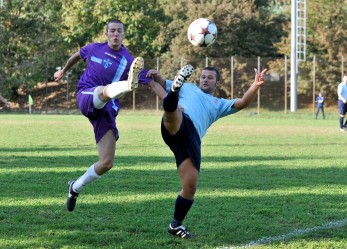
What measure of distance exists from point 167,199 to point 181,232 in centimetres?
224

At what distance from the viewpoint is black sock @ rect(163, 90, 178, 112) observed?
20.1 feet

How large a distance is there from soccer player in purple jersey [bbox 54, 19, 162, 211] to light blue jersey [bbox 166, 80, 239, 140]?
554 mm

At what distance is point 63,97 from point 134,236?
4008 centimetres

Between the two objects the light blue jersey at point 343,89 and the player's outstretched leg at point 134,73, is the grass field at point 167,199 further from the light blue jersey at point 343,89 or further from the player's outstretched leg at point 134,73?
the light blue jersey at point 343,89

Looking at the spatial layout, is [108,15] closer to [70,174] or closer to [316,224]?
[70,174]

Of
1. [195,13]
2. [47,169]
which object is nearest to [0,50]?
[195,13]

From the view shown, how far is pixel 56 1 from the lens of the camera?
5453cm

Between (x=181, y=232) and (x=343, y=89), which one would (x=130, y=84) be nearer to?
(x=181, y=232)

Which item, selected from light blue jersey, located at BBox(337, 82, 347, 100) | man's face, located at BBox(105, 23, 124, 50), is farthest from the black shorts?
light blue jersey, located at BBox(337, 82, 347, 100)

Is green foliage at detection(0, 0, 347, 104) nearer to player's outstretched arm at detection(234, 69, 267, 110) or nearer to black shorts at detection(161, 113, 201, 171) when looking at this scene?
player's outstretched arm at detection(234, 69, 267, 110)

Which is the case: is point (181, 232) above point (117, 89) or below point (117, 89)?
below

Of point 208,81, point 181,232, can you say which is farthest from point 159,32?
point 181,232

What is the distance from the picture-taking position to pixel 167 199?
8.64m

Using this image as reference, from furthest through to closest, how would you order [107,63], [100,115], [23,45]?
1. [23,45]
2. [107,63]
3. [100,115]
